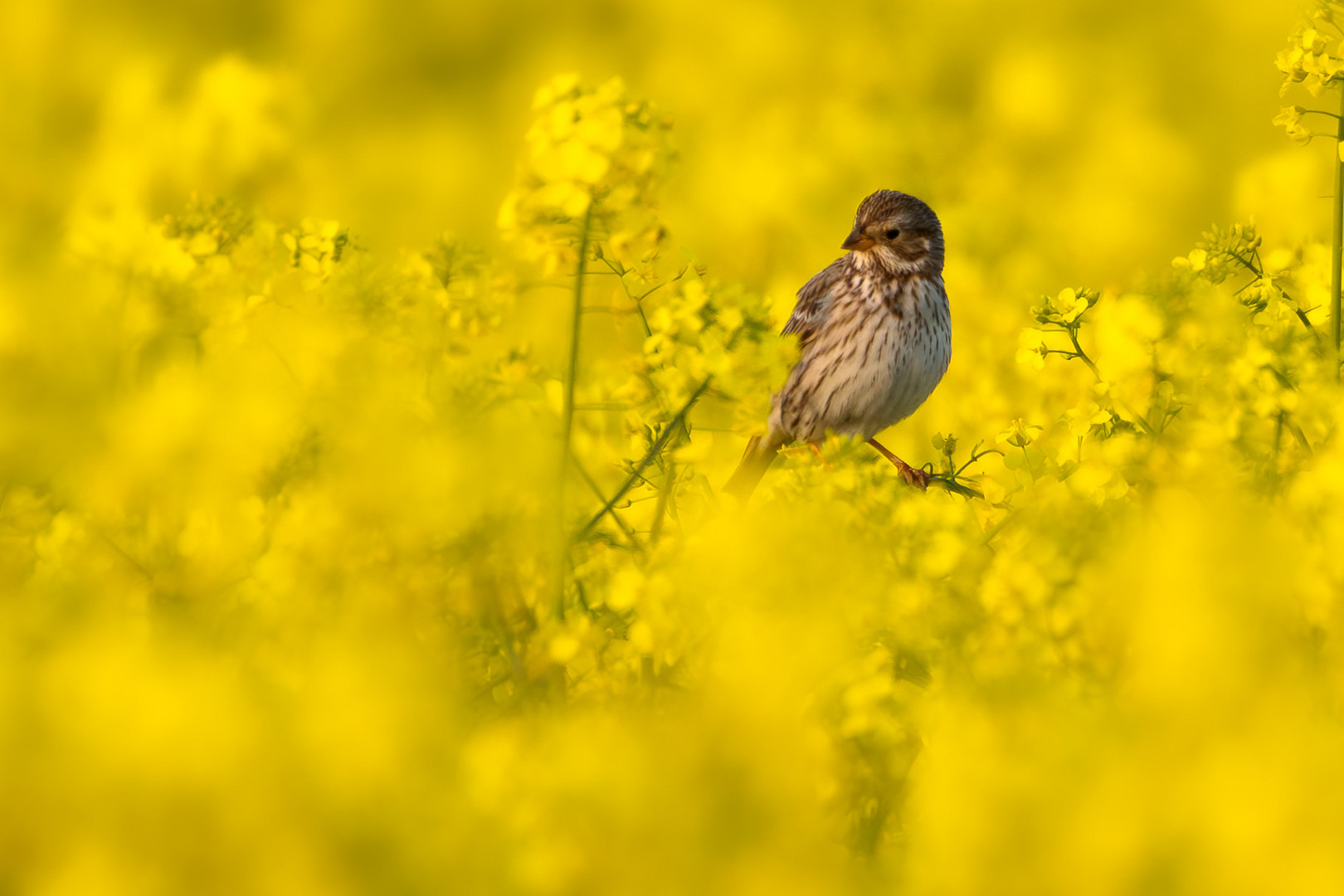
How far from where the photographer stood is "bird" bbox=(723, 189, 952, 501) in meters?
5.27

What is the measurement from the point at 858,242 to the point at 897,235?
0.59 feet

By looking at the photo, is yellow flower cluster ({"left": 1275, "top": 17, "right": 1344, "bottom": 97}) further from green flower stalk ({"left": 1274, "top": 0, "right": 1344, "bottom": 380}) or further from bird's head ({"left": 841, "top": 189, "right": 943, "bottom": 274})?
bird's head ({"left": 841, "top": 189, "right": 943, "bottom": 274})

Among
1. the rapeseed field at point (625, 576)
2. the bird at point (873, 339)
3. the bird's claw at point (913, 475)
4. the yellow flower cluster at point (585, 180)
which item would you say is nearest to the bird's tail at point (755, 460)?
the bird at point (873, 339)

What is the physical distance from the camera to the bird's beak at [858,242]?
17.2ft

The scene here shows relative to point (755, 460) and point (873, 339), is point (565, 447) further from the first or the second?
point (755, 460)

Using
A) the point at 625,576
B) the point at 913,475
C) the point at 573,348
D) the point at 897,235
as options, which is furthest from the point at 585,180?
the point at 897,235

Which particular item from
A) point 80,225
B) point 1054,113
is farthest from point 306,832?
point 1054,113

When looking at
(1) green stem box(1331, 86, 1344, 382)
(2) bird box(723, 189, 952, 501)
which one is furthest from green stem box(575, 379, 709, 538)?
(2) bird box(723, 189, 952, 501)

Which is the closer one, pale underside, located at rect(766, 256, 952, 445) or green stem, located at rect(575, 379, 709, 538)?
green stem, located at rect(575, 379, 709, 538)

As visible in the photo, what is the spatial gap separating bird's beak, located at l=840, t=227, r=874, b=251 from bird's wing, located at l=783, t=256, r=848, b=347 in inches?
11.9

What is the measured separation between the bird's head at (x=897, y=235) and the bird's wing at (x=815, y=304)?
0.16m

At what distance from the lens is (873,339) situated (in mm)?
5293

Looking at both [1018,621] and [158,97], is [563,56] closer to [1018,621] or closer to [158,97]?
[158,97]

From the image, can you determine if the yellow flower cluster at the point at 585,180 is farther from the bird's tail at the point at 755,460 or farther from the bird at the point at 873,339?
the bird's tail at the point at 755,460
